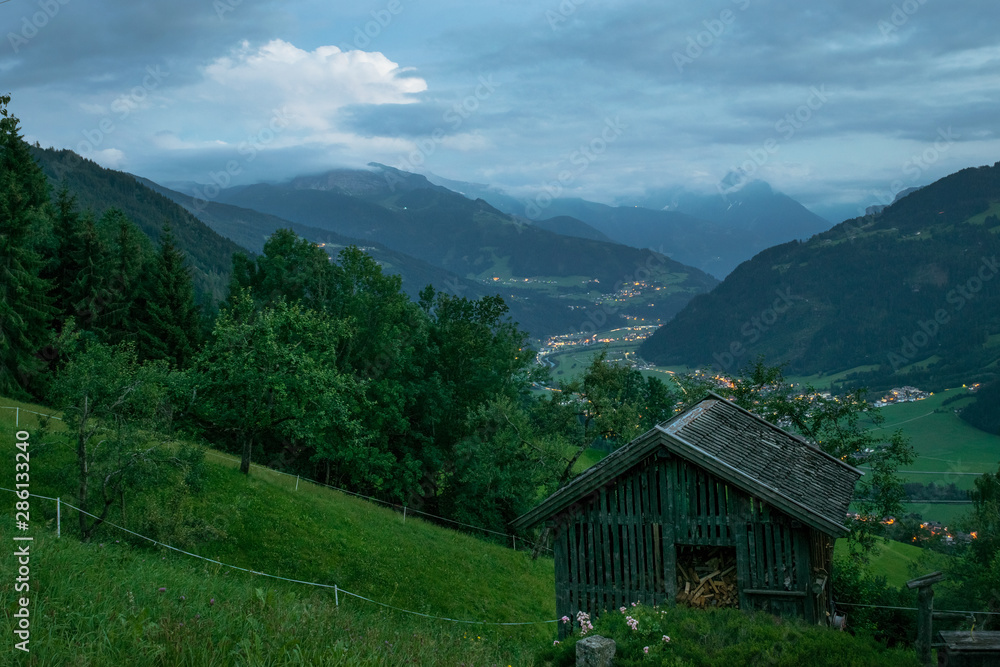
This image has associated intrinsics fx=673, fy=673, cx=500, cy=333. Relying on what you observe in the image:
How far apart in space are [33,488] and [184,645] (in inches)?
737

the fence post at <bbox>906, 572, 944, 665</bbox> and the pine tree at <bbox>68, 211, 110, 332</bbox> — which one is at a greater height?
the pine tree at <bbox>68, 211, 110, 332</bbox>

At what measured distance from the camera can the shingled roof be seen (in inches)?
603

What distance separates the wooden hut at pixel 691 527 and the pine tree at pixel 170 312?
4004 cm

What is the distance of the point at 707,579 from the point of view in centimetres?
1662

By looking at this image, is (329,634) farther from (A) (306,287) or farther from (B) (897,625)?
(A) (306,287)

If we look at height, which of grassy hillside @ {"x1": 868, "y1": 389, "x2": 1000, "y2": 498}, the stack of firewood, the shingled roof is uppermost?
the shingled roof

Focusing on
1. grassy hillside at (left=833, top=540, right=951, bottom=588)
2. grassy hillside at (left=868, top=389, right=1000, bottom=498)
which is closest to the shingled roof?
grassy hillside at (left=833, top=540, right=951, bottom=588)

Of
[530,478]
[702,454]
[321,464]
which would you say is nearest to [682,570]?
[702,454]

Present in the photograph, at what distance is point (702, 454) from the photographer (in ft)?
51.2

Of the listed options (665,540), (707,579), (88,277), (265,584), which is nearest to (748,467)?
(665,540)

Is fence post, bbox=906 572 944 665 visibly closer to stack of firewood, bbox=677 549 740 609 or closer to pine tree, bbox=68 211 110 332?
stack of firewood, bbox=677 549 740 609

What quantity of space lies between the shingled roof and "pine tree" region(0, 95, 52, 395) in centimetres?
3951

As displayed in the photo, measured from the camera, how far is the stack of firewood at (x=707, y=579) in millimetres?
16359

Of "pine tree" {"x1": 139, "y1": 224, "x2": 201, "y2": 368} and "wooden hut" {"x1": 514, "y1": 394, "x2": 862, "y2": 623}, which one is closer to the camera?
"wooden hut" {"x1": 514, "y1": 394, "x2": 862, "y2": 623}
